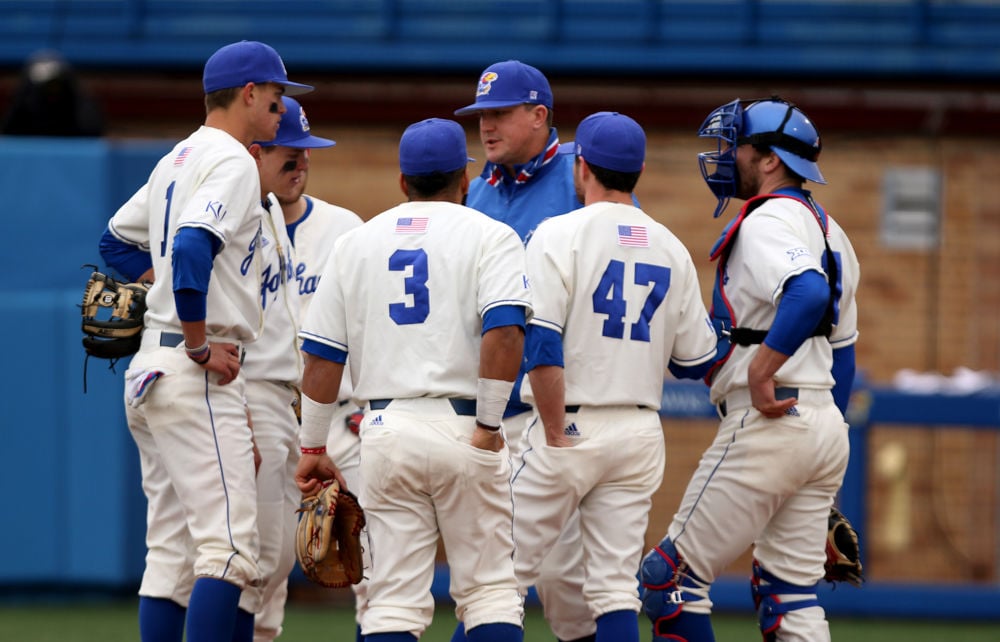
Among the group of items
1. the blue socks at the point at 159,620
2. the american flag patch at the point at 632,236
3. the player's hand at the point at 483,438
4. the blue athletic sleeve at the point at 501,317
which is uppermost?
the american flag patch at the point at 632,236

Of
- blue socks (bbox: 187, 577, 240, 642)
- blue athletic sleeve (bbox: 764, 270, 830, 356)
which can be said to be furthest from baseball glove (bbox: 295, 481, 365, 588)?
blue athletic sleeve (bbox: 764, 270, 830, 356)

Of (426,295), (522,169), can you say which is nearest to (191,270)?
(426,295)

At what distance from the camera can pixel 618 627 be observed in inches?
188

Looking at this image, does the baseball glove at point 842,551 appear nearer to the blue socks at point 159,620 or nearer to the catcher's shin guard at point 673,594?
the catcher's shin guard at point 673,594

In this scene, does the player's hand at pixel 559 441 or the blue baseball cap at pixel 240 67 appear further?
the blue baseball cap at pixel 240 67

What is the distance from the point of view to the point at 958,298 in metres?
9.31

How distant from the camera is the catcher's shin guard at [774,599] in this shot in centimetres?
503

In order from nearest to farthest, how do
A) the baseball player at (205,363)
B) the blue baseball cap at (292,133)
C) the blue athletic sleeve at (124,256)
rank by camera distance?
the baseball player at (205,363)
the blue athletic sleeve at (124,256)
the blue baseball cap at (292,133)

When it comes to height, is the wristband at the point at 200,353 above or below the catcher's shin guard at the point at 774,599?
above

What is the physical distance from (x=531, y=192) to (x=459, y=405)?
4.05ft

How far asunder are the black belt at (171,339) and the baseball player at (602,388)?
118 centimetres

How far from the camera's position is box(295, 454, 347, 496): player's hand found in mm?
4848

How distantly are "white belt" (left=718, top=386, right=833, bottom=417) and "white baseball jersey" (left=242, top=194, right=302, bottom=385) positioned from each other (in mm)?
1644

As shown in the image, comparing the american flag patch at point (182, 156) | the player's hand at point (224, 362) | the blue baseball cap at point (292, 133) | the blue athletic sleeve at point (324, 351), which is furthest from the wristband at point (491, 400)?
the blue baseball cap at point (292, 133)
